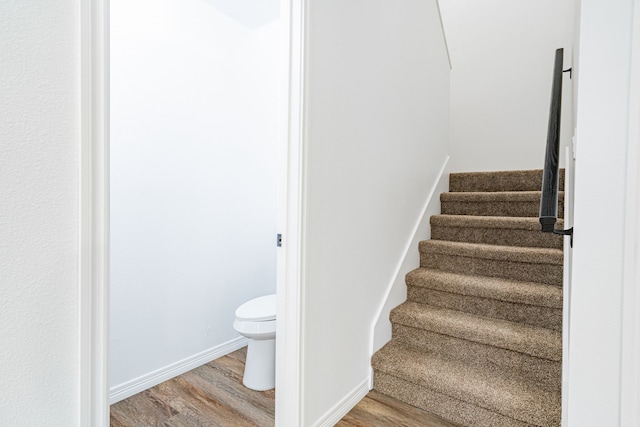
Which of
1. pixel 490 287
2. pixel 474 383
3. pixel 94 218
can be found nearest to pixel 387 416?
pixel 474 383

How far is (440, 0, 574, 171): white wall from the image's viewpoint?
9.94 ft

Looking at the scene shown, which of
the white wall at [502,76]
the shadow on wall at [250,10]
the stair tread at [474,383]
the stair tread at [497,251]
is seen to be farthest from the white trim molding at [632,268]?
the white wall at [502,76]

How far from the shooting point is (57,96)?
69 cm

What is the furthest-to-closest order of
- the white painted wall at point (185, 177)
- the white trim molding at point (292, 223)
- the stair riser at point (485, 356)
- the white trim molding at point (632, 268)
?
the white painted wall at point (185, 177) → the stair riser at point (485, 356) → the white trim molding at point (292, 223) → the white trim molding at point (632, 268)

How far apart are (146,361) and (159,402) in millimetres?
243

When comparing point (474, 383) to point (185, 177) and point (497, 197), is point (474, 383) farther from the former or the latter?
point (185, 177)

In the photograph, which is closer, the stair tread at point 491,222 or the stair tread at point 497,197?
the stair tread at point 491,222

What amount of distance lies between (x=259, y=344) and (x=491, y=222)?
1.66 metres

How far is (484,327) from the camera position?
174 centimetres

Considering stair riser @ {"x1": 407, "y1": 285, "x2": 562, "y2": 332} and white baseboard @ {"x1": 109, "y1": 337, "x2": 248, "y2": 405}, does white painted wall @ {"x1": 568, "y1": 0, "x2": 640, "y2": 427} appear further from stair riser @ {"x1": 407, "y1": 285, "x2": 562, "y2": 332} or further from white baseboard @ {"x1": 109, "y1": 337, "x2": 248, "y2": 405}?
white baseboard @ {"x1": 109, "y1": 337, "x2": 248, "y2": 405}

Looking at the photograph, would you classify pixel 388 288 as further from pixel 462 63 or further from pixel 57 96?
pixel 462 63

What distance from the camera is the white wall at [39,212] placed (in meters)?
0.63

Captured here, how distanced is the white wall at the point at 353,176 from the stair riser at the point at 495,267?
283 mm

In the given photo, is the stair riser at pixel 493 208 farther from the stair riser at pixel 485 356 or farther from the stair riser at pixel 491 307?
the stair riser at pixel 485 356
